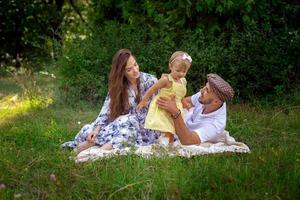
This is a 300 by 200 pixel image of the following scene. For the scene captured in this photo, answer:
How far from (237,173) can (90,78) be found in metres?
4.59

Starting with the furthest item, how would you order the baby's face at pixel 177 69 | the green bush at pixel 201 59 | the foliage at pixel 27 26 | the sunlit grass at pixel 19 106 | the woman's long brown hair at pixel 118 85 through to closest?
the foliage at pixel 27 26 → the green bush at pixel 201 59 → the sunlit grass at pixel 19 106 → the woman's long brown hair at pixel 118 85 → the baby's face at pixel 177 69

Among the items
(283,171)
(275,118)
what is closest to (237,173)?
(283,171)

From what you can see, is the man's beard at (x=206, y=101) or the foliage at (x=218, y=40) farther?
the foliage at (x=218, y=40)

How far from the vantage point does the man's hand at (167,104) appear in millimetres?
5484

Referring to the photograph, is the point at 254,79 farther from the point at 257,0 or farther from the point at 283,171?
the point at 283,171

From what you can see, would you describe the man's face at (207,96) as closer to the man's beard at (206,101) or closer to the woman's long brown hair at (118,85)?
the man's beard at (206,101)

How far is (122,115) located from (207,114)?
36.3 inches

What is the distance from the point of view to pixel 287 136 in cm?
615

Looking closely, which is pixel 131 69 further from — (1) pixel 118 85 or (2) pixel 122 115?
(2) pixel 122 115

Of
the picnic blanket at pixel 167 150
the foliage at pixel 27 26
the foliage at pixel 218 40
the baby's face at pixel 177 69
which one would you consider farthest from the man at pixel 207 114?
the foliage at pixel 27 26

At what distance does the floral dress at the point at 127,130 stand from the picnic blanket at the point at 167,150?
183mm

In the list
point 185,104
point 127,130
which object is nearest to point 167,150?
point 127,130

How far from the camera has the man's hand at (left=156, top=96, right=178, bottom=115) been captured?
5.48m

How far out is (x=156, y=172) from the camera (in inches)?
179
